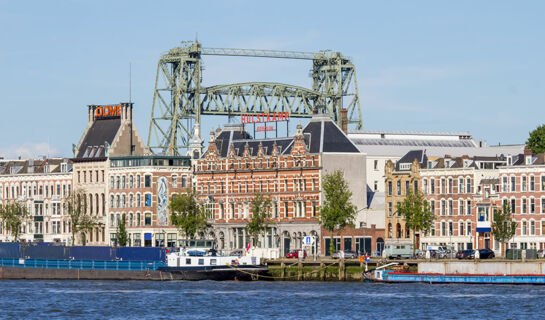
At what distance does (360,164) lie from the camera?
198m

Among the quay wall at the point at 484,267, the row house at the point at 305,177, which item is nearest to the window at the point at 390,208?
the row house at the point at 305,177

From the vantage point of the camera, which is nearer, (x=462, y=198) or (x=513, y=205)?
(x=513, y=205)

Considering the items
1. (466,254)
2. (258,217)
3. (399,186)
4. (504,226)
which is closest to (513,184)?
(504,226)

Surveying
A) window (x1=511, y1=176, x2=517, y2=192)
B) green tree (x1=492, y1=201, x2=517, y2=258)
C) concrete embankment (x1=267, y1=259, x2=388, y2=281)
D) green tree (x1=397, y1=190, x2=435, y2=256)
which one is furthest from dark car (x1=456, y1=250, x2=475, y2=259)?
window (x1=511, y1=176, x2=517, y2=192)

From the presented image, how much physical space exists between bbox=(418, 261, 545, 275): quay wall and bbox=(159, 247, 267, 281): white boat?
65.4ft

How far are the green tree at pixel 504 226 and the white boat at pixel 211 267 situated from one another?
94.0 ft

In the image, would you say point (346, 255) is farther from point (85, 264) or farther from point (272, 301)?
point (272, 301)

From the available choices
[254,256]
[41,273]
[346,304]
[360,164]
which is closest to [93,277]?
[41,273]

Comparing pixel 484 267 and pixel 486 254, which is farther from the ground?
pixel 486 254

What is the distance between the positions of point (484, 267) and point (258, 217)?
42.7 meters

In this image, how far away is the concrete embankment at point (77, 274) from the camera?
172875 millimetres

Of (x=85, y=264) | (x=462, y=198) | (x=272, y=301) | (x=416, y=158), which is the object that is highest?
(x=416, y=158)

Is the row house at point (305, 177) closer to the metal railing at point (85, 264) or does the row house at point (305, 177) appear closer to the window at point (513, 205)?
the metal railing at point (85, 264)

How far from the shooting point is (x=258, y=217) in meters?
192
